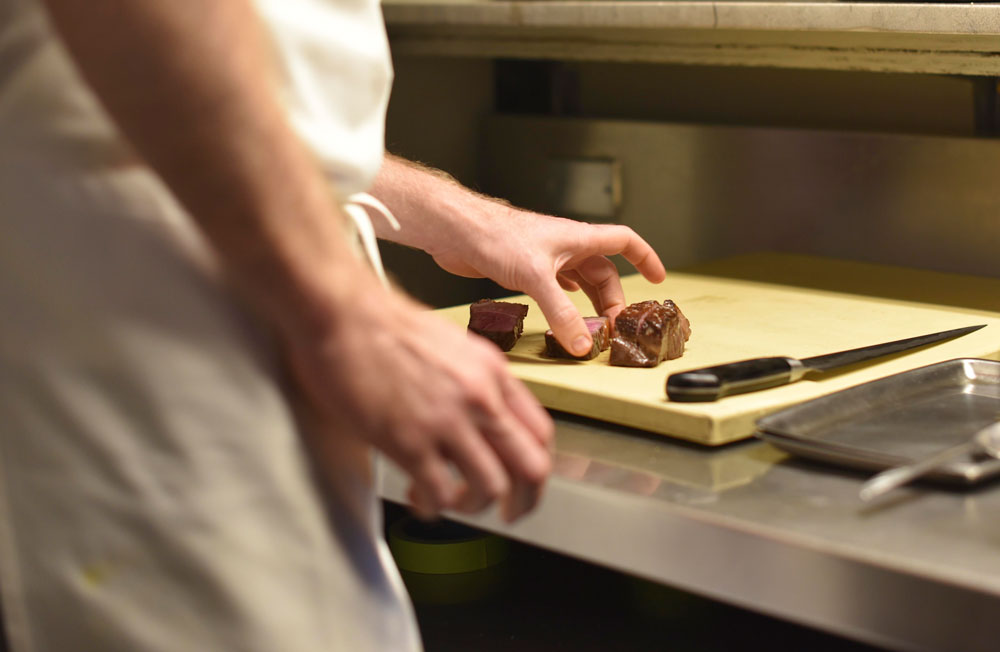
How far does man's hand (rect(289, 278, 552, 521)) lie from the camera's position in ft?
2.11

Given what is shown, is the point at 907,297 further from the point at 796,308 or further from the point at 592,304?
the point at 592,304

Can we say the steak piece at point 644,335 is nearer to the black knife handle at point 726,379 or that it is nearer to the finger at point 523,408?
the black knife handle at point 726,379

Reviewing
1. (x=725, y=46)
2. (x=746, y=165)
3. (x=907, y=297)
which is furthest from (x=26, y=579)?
(x=746, y=165)

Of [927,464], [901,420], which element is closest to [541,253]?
[901,420]

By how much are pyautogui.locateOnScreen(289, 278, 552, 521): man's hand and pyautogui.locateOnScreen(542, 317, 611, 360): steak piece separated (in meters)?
0.57

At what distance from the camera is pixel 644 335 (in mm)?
1188

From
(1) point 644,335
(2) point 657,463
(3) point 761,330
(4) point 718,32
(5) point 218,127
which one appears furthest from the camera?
(4) point 718,32

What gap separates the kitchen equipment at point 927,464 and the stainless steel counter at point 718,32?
0.72 m

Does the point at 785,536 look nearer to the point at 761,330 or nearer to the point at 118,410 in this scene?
the point at 118,410

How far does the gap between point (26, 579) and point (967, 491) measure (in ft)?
2.17

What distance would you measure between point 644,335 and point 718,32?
31.2 inches

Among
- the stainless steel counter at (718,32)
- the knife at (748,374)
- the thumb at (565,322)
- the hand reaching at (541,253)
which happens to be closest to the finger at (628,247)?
the hand reaching at (541,253)

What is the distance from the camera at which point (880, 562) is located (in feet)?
2.50

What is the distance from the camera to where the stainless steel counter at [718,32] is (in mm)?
1507
